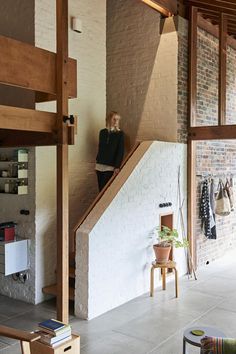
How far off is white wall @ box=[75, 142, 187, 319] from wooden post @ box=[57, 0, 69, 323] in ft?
1.89

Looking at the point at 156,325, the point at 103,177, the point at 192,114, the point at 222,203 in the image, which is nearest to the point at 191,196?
the point at 222,203

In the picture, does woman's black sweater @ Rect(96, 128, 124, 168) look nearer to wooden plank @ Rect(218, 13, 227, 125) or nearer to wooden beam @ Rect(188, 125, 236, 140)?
wooden beam @ Rect(188, 125, 236, 140)

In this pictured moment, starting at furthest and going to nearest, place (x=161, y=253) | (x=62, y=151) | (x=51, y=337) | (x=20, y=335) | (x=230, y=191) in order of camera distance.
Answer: (x=230, y=191) → (x=161, y=253) → (x=62, y=151) → (x=51, y=337) → (x=20, y=335)

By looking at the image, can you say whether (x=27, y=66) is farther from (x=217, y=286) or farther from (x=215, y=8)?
(x=217, y=286)

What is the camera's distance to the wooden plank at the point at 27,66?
3.21m

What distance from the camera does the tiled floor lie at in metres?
3.70

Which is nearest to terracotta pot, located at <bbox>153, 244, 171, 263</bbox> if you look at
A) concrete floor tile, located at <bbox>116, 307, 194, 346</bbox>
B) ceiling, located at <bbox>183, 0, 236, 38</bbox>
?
concrete floor tile, located at <bbox>116, 307, 194, 346</bbox>

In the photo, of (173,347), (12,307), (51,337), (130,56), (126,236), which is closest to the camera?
(51,337)

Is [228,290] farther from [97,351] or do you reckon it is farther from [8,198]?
[8,198]

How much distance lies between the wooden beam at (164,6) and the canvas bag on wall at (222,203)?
9.88 feet

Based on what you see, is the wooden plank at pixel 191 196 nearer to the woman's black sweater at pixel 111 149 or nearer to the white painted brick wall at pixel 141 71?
the white painted brick wall at pixel 141 71

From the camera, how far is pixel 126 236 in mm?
4934

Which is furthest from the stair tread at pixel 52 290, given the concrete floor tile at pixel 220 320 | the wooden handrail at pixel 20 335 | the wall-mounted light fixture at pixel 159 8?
the wall-mounted light fixture at pixel 159 8

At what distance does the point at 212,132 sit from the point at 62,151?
9.58 feet
